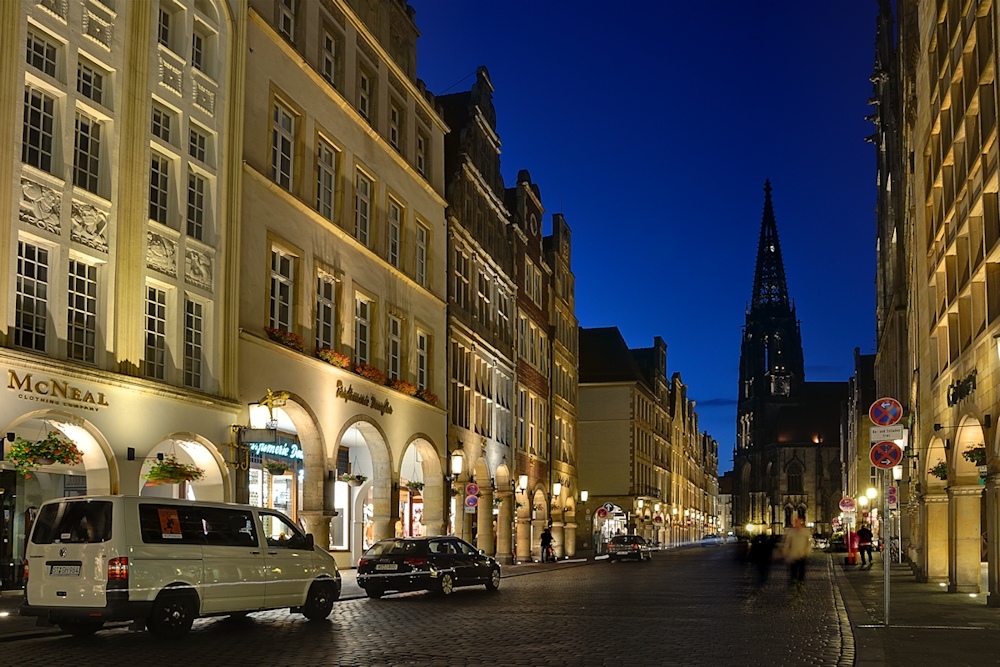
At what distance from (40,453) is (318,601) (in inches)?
198

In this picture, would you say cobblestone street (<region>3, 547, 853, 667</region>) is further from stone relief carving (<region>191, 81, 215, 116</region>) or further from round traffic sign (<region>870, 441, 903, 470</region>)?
stone relief carving (<region>191, 81, 215, 116</region>)

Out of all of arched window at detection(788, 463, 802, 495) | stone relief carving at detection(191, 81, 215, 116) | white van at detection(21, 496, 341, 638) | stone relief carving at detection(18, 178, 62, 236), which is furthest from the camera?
arched window at detection(788, 463, 802, 495)

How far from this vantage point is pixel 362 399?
33.2 metres

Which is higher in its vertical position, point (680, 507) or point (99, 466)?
point (99, 466)

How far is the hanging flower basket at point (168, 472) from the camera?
22.0 meters

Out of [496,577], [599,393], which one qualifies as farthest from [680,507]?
[496,577]

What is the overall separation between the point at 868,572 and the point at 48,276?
31702 mm

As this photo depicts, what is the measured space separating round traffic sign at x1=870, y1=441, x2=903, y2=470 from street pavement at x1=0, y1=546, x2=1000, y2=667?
7.90 feet

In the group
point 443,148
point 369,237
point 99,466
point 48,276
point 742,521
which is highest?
point 443,148

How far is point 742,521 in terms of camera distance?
6417 inches

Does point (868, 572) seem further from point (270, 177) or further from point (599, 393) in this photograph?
point (599, 393)

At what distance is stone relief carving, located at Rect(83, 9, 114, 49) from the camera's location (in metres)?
21.6

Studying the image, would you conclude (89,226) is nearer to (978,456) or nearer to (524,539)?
(978,456)

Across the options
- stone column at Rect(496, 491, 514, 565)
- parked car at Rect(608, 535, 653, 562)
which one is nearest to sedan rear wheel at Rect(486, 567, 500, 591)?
stone column at Rect(496, 491, 514, 565)
